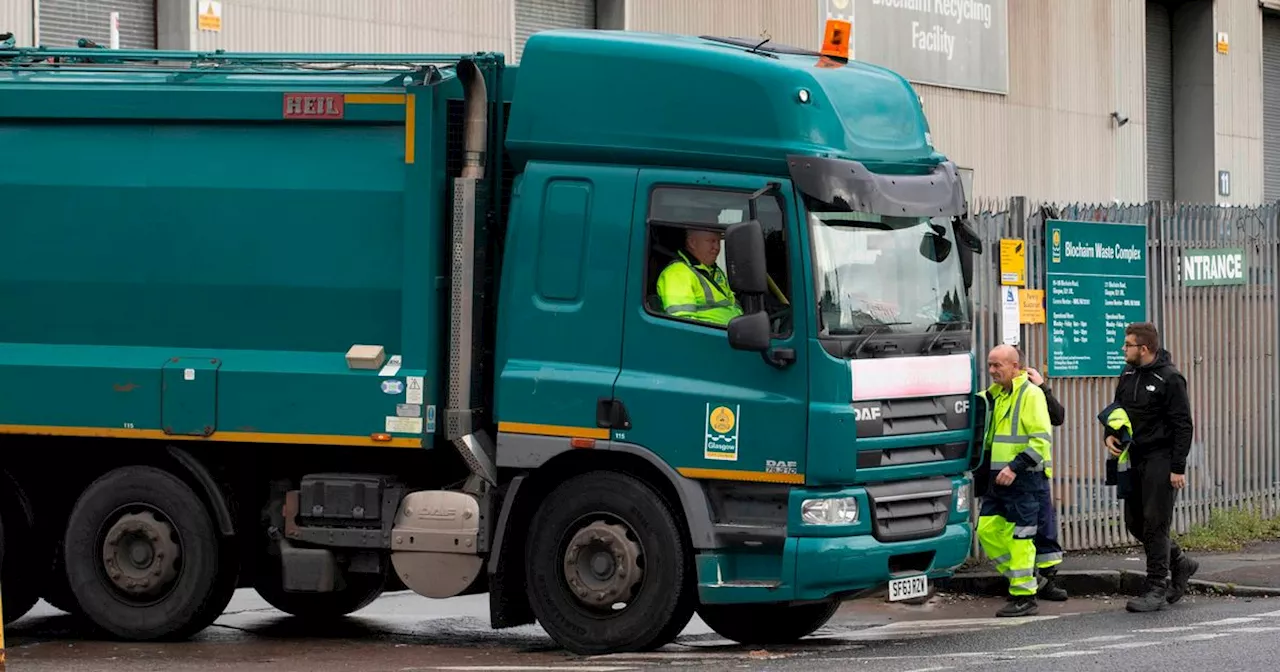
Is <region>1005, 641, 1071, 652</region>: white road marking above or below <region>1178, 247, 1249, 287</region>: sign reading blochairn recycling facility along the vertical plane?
below

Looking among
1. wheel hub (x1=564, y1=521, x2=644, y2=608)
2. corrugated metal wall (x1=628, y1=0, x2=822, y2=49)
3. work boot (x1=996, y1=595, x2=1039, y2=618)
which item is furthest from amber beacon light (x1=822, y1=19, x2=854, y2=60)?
corrugated metal wall (x1=628, y1=0, x2=822, y2=49)

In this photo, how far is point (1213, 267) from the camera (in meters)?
16.5

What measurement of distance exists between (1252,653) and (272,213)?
5571mm

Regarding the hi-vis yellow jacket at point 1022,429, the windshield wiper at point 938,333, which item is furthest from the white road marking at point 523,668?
the hi-vis yellow jacket at point 1022,429

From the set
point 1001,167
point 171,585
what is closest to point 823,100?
point 171,585

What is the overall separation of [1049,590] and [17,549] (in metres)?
6.51

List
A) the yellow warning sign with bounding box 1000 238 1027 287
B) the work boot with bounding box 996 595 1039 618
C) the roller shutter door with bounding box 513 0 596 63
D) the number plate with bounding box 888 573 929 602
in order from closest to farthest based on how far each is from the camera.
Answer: the number plate with bounding box 888 573 929 602, the work boot with bounding box 996 595 1039 618, the yellow warning sign with bounding box 1000 238 1027 287, the roller shutter door with bounding box 513 0 596 63

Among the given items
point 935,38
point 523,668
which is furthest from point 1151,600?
point 935,38

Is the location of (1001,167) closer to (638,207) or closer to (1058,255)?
(1058,255)

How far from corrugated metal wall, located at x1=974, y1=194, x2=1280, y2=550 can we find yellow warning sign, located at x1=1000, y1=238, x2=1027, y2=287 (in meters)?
0.06

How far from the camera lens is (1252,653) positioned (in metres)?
10.0

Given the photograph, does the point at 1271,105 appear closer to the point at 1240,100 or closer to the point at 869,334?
the point at 1240,100

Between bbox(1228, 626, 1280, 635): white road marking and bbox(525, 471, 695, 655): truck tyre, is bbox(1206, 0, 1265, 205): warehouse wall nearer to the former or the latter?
bbox(1228, 626, 1280, 635): white road marking

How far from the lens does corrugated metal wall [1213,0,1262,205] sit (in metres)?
37.2
